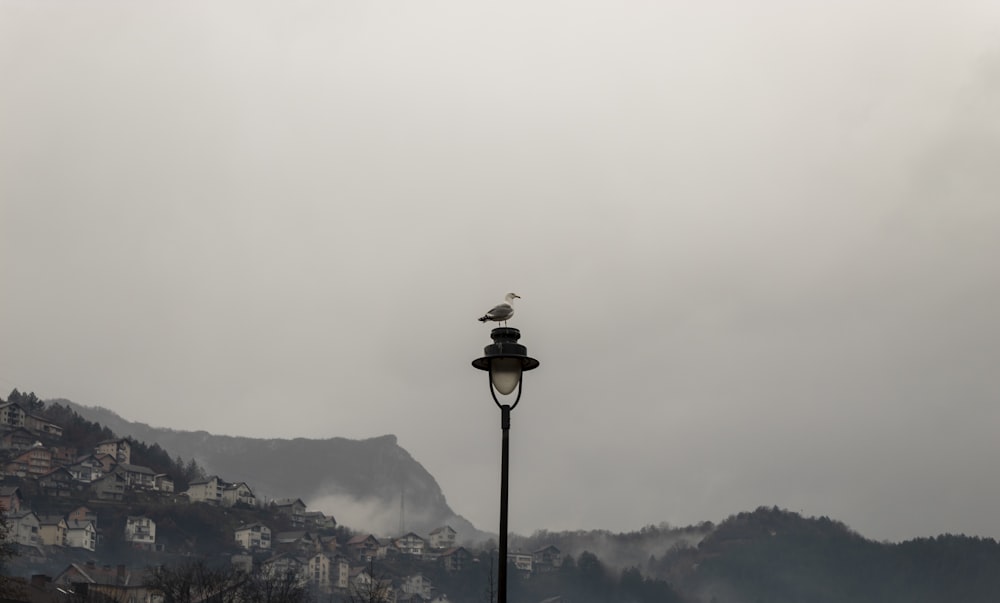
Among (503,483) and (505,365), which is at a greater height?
(505,365)

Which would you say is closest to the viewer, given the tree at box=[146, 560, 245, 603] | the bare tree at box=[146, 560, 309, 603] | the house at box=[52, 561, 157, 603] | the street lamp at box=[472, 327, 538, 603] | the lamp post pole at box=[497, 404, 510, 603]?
the lamp post pole at box=[497, 404, 510, 603]

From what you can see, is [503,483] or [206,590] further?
[206,590]

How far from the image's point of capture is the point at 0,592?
254 ft

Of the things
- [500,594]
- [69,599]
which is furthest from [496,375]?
[69,599]

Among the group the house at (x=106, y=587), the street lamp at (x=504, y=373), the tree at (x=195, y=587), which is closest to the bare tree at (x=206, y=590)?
the tree at (x=195, y=587)

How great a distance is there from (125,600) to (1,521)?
79.3 m

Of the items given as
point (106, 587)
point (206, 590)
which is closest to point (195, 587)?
point (206, 590)

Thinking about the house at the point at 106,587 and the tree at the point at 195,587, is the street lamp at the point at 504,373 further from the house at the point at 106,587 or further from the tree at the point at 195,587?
the house at the point at 106,587

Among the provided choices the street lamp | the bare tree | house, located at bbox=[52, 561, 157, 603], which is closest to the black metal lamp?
the street lamp

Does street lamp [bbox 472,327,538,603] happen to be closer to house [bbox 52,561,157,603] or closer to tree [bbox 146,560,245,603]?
tree [bbox 146,560,245,603]

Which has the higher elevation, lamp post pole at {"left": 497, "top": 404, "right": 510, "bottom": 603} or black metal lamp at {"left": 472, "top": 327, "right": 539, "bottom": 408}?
black metal lamp at {"left": 472, "top": 327, "right": 539, "bottom": 408}

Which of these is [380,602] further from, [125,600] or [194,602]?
[125,600]

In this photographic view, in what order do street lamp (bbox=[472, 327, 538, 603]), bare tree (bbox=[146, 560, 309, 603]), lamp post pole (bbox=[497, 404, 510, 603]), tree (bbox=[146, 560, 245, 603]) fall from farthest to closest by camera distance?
bare tree (bbox=[146, 560, 309, 603]), tree (bbox=[146, 560, 245, 603]), street lamp (bbox=[472, 327, 538, 603]), lamp post pole (bbox=[497, 404, 510, 603])

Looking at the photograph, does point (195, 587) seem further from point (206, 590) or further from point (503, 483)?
point (503, 483)
